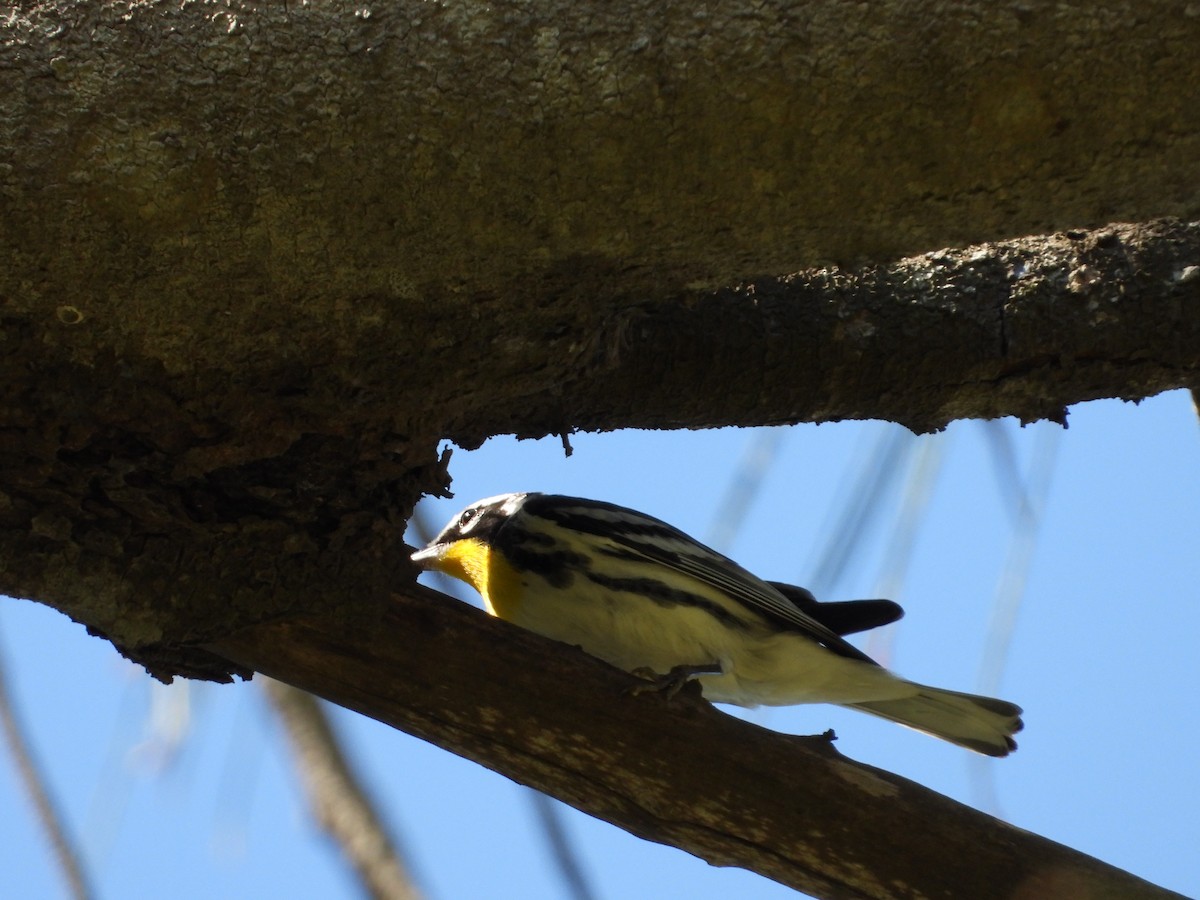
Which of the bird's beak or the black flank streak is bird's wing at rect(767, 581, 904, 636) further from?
the bird's beak

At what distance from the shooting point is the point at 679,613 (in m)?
3.27

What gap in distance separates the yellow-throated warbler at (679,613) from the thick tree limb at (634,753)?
0.88m

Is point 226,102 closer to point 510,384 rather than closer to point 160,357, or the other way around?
point 160,357

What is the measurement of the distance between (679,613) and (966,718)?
871mm

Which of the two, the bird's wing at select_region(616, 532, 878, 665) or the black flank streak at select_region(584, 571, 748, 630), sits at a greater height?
the bird's wing at select_region(616, 532, 878, 665)

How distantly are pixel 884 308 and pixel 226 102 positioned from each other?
1423 mm

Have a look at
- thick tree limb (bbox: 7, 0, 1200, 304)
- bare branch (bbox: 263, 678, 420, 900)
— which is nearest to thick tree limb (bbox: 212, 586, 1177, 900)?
bare branch (bbox: 263, 678, 420, 900)

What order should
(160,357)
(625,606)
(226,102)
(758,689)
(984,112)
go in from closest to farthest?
(984,112) → (226,102) → (160,357) → (625,606) → (758,689)

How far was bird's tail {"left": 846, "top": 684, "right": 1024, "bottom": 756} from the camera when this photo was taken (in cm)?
345

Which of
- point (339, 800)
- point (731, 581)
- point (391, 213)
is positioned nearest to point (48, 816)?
point (339, 800)

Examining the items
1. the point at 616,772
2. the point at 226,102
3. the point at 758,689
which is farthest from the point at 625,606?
the point at 226,102

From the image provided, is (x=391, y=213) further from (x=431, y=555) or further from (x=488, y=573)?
(x=431, y=555)

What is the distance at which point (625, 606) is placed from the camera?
325cm

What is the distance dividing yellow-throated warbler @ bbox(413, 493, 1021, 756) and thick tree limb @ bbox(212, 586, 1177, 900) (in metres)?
0.88
